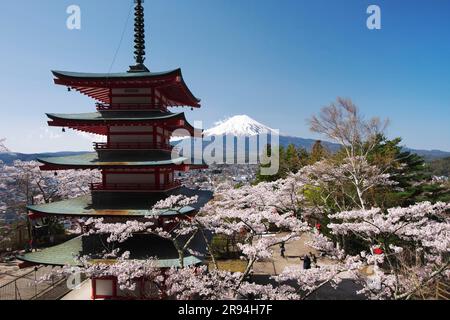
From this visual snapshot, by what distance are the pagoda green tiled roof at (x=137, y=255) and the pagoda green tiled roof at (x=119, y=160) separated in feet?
11.7

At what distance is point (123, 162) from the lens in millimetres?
13078

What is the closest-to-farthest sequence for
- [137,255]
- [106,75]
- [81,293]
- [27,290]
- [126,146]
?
[137,255] → [106,75] → [126,146] → [81,293] → [27,290]

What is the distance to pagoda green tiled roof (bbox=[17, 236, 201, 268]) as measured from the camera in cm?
1152

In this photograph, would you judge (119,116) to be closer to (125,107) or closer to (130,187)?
(125,107)

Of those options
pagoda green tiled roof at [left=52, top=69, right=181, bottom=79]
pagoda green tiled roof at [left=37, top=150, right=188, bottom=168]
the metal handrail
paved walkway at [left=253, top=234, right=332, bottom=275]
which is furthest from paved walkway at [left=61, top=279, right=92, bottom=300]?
pagoda green tiled roof at [left=52, top=69, right=181, bottom=79]

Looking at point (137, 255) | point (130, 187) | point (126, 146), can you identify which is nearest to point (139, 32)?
point (126, 146)

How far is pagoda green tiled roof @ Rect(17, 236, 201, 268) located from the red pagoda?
0.04m

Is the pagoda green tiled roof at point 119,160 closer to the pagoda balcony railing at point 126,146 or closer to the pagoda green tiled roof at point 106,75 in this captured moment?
the pagoda balcony railing at point 126,146

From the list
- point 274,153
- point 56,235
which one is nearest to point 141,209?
point 56,235

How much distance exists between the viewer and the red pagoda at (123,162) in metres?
12.6

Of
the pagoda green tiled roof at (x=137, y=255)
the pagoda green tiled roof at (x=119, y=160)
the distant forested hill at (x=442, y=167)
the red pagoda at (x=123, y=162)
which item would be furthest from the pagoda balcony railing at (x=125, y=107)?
the distant forested hill at (x=442, y=167)

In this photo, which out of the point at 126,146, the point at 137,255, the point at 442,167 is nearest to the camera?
the point at 137,255

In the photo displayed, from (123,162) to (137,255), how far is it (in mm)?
4149
